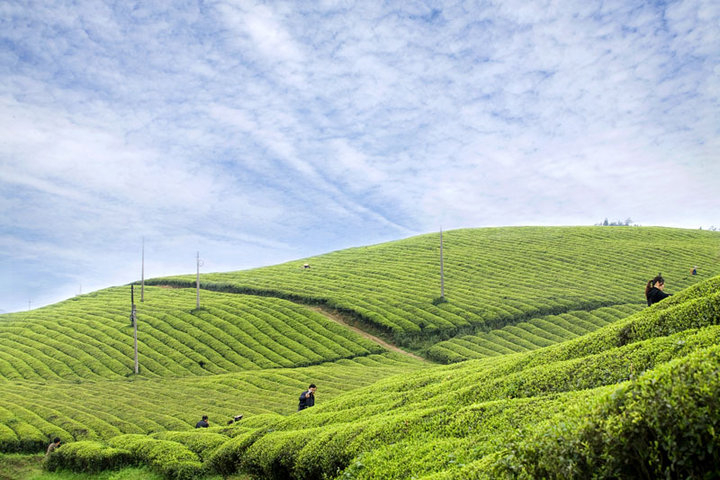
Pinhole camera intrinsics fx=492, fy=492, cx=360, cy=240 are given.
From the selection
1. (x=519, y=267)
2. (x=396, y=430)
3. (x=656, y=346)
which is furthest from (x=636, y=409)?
(x=519, y=267)

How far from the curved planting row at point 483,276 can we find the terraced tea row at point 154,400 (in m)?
10.9

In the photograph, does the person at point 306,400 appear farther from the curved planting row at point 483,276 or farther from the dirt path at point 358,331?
the curved planting row at point 483,276

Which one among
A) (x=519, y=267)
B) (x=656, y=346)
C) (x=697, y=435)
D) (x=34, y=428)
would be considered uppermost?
(x=519, y=267)

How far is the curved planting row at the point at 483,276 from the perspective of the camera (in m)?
50.7

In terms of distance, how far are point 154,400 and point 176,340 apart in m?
14.4

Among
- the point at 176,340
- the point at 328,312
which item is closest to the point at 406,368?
the point at 328,312

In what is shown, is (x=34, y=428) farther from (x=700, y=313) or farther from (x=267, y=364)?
(x=700, y=313)

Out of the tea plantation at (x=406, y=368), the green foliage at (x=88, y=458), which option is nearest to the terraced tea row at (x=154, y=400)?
the tea plantation at (x=406, y=368)

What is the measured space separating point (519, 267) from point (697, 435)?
2634 inches

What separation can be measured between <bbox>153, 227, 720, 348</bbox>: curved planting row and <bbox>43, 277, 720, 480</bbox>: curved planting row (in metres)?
31.1

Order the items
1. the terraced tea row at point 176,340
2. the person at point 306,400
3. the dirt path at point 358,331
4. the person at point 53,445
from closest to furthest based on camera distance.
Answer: the person at point 306,400 → the person at point 53,445 → the terraced tea row at point 176,340 → the dirt path at point 358,331

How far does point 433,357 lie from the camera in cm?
4209

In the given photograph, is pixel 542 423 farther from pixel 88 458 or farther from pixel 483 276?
pixel 483 276

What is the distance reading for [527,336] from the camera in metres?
45.3
